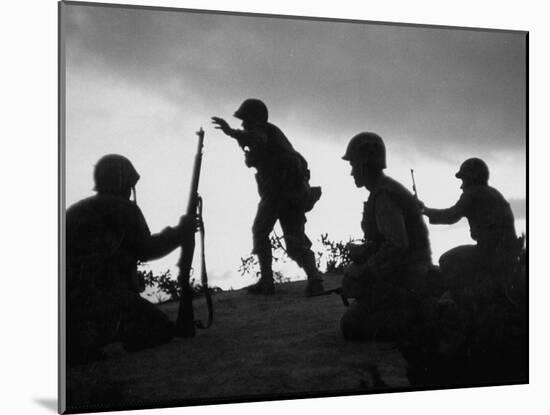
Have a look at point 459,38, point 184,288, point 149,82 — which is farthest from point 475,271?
point 149,82

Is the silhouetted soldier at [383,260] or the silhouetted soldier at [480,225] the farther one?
the silhouetted soldier at [480,225]

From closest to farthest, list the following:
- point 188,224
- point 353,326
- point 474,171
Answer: point 188,224 → point 353,326 → point 474,171

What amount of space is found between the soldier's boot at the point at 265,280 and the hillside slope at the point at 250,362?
44 millimetres

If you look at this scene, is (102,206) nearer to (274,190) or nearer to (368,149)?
(274,190)

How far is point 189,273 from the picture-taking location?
5.50m

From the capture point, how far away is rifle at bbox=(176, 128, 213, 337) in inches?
216

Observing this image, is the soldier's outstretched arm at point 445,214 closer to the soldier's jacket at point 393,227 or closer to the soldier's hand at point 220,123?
the soldier's jacket at point 393,227

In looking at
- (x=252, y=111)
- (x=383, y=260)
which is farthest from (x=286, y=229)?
(x=252, y=111)

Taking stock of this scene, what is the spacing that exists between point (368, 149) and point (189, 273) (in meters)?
1.36

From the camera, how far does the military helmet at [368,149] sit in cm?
585

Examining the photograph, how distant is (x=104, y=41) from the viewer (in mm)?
5398

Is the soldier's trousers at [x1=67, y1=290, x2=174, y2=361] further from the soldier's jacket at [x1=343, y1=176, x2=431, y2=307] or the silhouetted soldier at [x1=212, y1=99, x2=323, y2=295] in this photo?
the soldier's jacket at [x1=343, y1=176, x2=431, y2=307]

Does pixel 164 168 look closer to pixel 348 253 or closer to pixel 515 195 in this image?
pixel 348 253

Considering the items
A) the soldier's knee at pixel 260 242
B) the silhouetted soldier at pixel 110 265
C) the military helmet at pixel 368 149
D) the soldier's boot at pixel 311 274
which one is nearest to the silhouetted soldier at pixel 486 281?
the military helmet at pixel 368 149
